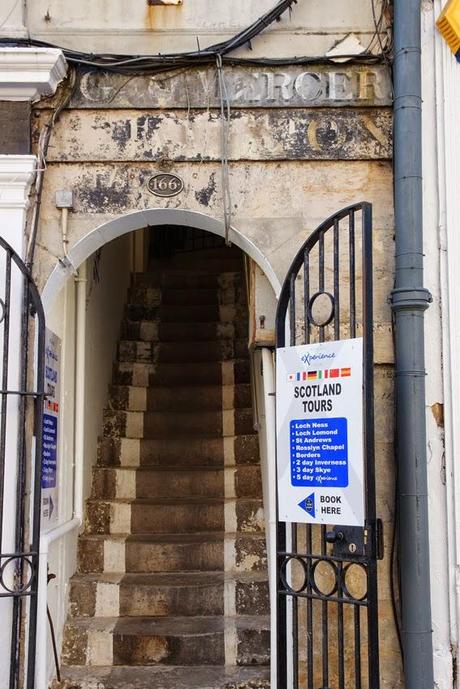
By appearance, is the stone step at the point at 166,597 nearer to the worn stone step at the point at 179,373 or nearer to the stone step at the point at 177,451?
the stone step at the point at 177,451

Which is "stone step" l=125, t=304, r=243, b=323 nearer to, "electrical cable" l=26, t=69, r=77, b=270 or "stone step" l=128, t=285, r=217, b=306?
"stone step" l=128, t=285, r=217, b=306

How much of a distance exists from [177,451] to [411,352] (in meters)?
3.11

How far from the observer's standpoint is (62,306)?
5574 mm

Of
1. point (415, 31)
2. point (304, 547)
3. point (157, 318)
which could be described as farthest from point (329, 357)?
point (157, 318)

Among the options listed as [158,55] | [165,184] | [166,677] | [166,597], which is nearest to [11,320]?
[165,184]

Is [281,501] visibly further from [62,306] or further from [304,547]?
[62,306]

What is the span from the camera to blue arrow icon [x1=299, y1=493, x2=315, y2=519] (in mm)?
4289

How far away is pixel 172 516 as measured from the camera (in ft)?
21.5

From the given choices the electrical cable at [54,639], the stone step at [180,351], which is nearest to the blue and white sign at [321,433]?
the electrical cable at [54,639]

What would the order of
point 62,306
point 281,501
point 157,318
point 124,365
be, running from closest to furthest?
point 281,501
point 62,306
point 124,365
point 157,318

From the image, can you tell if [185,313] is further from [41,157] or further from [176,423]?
[41,157]

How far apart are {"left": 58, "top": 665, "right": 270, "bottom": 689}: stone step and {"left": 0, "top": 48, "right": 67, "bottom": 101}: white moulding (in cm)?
356

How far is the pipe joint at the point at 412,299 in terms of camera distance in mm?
4629

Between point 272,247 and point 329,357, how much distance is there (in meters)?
0.93
